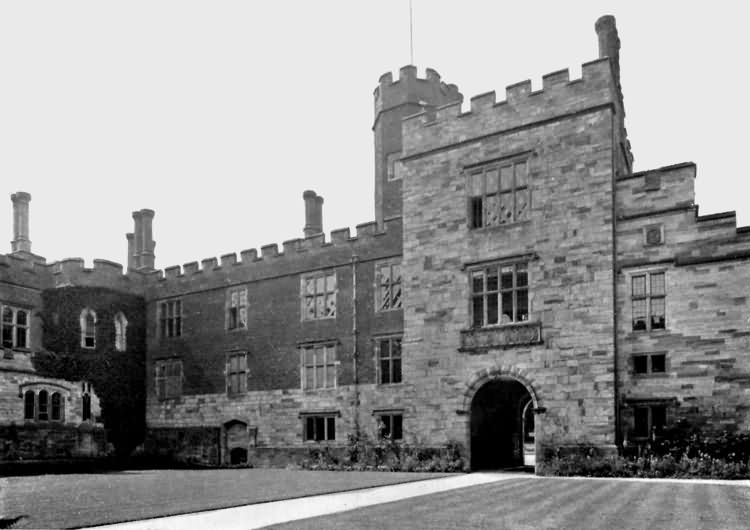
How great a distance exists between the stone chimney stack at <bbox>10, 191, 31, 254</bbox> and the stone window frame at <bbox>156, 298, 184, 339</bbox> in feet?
19.7

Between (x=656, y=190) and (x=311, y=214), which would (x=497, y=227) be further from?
(x=311, y=214)

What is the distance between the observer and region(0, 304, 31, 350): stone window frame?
27.9 metres

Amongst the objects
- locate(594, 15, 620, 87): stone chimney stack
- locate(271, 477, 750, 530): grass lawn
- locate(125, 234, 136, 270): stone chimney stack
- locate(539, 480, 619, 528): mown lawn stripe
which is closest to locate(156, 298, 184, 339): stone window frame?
locate(125, 234, 136, 270): stone chimney stack

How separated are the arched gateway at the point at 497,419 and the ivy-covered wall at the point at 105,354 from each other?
51.8ft

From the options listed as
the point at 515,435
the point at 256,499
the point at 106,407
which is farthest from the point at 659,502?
the point at 106,407

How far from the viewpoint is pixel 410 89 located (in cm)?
3083

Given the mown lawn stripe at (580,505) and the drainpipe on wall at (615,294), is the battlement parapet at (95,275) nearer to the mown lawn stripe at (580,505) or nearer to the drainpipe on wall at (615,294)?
the drainpipe on wall at (615,294)

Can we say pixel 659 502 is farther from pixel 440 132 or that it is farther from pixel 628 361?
pixel 440 132

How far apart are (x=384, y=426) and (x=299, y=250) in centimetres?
769

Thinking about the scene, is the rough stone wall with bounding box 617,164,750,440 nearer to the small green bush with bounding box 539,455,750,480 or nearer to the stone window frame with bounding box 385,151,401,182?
the small green bush with bounding box 539,455,750,480

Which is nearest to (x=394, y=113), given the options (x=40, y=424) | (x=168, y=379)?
(x=168, y=379)

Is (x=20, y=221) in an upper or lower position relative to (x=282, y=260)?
upper

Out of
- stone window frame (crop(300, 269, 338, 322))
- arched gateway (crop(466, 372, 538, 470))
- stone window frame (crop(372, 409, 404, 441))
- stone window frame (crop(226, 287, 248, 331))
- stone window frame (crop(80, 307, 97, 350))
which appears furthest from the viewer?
stone window frame (crop(226, 287, 248, 331))

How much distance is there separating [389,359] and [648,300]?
911 cm
